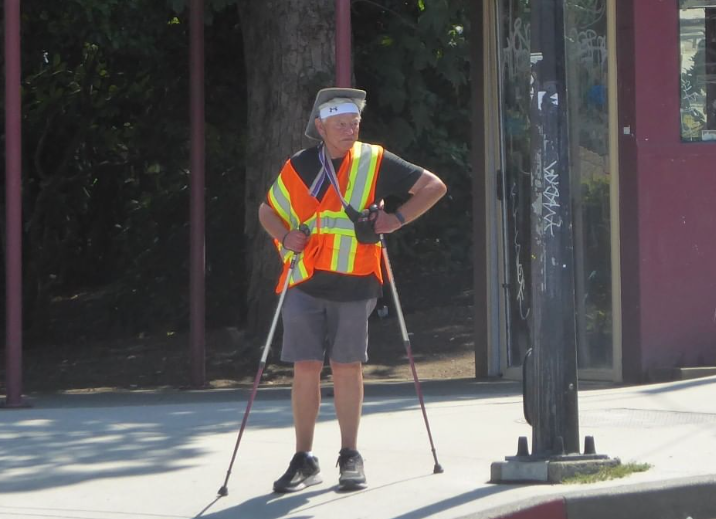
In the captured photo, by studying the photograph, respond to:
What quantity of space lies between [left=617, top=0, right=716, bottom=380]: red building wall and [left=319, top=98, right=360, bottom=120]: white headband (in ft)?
12.1

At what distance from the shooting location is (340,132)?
5820 millimetres

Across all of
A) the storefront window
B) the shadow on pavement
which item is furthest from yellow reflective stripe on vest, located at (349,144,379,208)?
the storefront window

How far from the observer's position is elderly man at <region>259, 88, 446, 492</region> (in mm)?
5805

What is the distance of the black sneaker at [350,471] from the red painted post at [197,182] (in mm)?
4515

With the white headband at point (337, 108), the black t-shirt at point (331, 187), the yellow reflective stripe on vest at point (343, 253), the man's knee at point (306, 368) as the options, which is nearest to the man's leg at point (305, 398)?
the man's knee at point (306, 368)

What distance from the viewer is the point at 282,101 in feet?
37.5

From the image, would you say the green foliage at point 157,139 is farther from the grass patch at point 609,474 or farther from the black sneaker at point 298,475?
the grass patch at point 609,474

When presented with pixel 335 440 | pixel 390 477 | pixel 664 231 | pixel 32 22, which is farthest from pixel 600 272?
pixel 32 22

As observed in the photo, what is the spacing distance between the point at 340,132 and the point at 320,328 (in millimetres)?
888

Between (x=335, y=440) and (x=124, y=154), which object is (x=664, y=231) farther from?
(x=124, y=154)

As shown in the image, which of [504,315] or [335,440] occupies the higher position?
[504,315]

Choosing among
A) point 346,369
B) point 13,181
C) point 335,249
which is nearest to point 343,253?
point 335,249

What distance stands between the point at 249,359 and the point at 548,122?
6414mm

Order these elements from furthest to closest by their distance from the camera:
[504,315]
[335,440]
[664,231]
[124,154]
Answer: [124,154] < [504,315] < [664,231] < [335,440]
